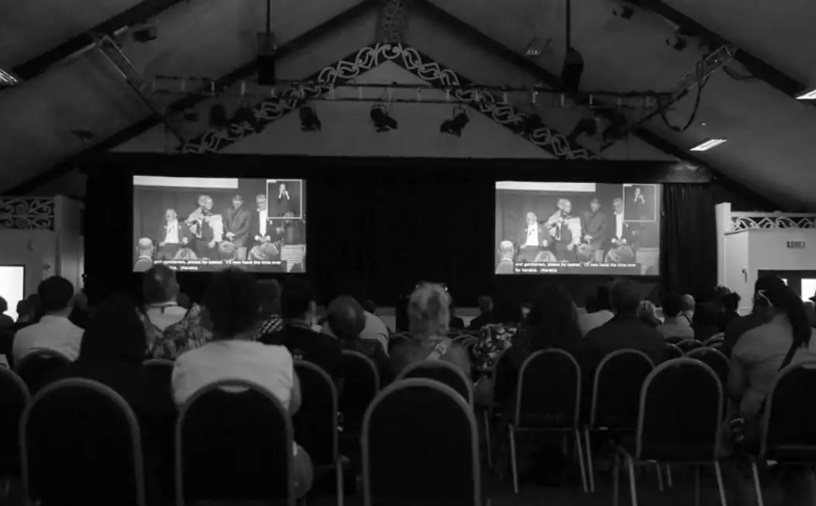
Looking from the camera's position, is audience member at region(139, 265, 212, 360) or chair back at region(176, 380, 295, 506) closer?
chair back at region(176, 380, 295, 506)

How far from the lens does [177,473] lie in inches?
94.7

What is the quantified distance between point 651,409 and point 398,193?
995 centimetres

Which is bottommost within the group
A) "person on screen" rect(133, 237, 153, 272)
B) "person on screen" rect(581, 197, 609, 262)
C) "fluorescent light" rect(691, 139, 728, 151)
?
"person on screen" rect(133, 237, 153, 272)

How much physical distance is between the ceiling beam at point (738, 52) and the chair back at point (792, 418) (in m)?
6.78

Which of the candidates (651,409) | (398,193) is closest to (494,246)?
(398,193)

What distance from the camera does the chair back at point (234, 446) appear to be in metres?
2.35

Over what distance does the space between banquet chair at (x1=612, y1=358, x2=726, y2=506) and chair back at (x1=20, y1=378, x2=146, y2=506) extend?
1959 mm

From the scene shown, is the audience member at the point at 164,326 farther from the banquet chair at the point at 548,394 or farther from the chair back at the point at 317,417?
the banquet chair at the point at 548,394

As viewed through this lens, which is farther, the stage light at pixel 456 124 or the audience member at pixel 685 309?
the stage light at pixel 456 124

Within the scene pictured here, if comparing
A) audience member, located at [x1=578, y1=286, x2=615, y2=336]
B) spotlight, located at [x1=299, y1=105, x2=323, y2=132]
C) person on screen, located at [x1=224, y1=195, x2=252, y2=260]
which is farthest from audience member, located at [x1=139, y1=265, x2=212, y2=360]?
person on screen, located at [x1=224, y1=195, x2=252, y2=260]

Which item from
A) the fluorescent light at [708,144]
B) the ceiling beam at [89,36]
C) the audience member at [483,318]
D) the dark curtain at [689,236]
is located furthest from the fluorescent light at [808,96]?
the ceiling beam at [89,36]

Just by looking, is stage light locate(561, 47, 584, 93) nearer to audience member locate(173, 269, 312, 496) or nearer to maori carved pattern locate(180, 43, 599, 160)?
maori carved pattern locate(180, 43, 599, 160)

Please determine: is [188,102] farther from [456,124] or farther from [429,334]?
[429,334]

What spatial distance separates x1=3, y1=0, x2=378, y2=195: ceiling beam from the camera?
12.0 metres
